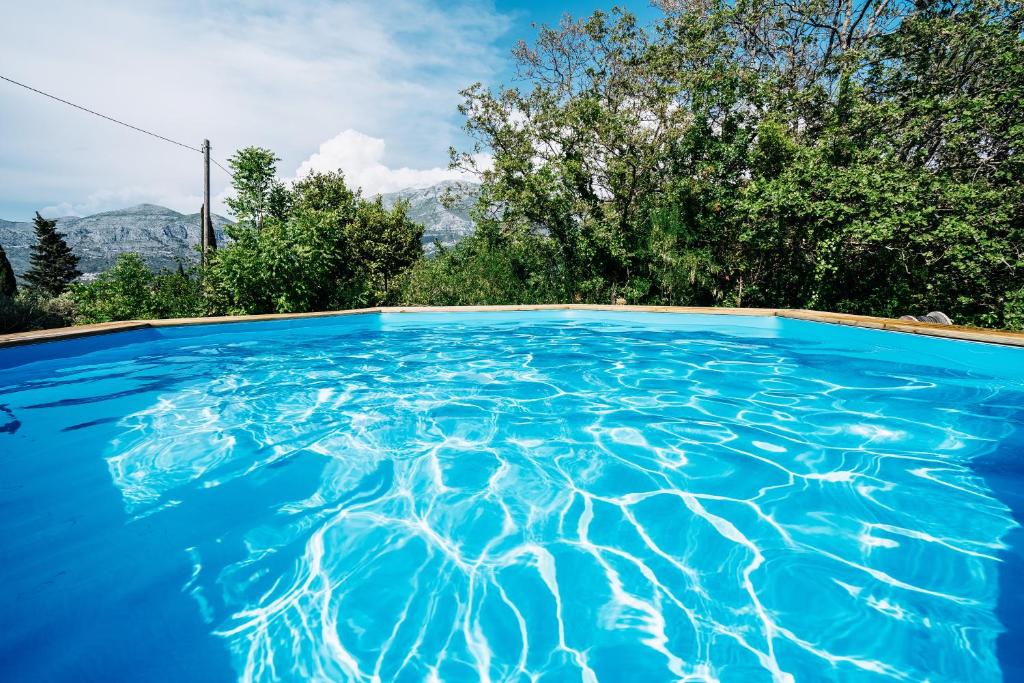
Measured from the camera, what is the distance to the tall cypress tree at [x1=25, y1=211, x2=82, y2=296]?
4336 cm

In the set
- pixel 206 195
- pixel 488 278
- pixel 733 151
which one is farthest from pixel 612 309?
pixel 206 195

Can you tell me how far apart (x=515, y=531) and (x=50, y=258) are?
62.2 m

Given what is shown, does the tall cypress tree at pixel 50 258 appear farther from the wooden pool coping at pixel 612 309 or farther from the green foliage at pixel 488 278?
the wooden pool coping at pixel 612 309

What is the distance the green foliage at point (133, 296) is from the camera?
8.91 metres

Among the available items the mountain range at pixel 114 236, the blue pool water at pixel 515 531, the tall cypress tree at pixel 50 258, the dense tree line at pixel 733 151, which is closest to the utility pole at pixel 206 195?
the dense tree line at pixel 733 151

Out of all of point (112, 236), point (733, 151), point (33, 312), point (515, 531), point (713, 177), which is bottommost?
point (515, 531)

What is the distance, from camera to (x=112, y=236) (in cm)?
16012

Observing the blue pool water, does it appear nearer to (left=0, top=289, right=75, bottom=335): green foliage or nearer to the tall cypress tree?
A: (left=0, top=289, right=75, bottom=335): green foliage

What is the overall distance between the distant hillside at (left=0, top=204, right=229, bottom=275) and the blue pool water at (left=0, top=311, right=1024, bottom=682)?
164 meters

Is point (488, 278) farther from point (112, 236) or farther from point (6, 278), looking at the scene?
point (112, 236)

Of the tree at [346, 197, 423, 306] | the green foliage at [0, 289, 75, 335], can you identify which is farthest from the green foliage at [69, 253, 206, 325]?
the tree at [346, 197, 423, 306]

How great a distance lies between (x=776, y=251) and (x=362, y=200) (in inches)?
948

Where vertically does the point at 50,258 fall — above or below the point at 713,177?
below

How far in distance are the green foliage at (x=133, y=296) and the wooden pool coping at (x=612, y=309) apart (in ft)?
4.79
